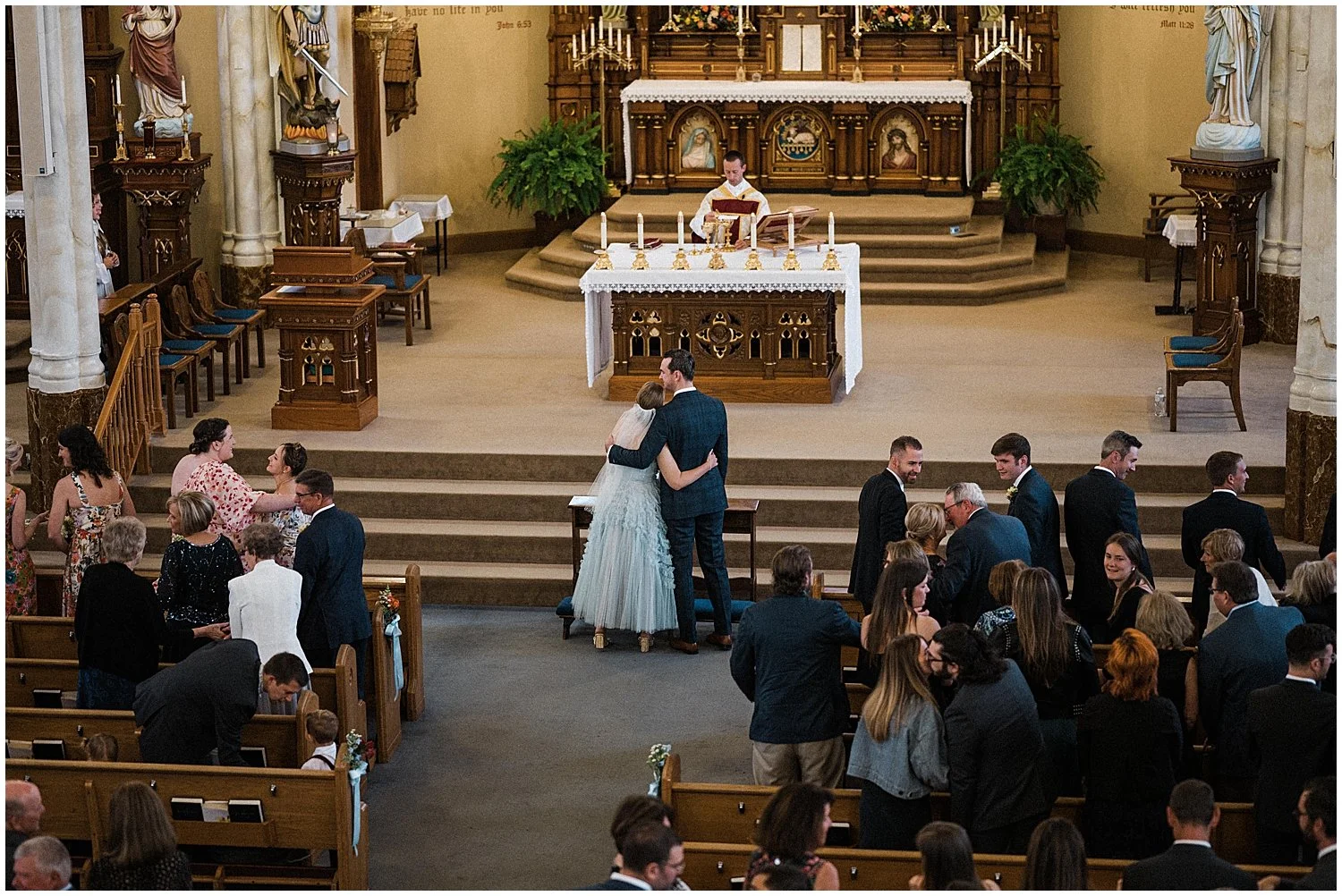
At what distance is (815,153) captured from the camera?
61.5 ft

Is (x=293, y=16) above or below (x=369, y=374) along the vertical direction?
above

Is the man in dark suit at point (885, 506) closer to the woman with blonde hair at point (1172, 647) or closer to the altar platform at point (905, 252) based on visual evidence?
the woman with blonde hair at point (1172, 647)

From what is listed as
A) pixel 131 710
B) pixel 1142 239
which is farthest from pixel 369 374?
pixel 1142 239

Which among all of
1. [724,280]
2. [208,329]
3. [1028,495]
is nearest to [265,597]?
[1028,495]

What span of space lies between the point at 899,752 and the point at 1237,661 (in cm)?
135

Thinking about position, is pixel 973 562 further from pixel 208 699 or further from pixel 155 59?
pixel 155 59

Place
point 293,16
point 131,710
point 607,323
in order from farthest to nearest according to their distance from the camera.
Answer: point 293,16, point 607,323, point 131,710

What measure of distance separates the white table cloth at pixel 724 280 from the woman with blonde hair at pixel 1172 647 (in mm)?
5887

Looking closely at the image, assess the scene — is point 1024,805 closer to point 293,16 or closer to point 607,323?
point 607,323

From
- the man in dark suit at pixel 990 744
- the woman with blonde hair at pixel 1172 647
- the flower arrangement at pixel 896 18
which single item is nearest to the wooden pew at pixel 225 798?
the man in dark suit at pixel 990 744

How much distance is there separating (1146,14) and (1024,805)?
13177 millimetres

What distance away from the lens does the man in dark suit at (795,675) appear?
292 inches

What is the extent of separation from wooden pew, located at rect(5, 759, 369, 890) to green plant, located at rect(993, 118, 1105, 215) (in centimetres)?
1224

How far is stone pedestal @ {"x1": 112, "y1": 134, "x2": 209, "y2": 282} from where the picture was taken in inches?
588
